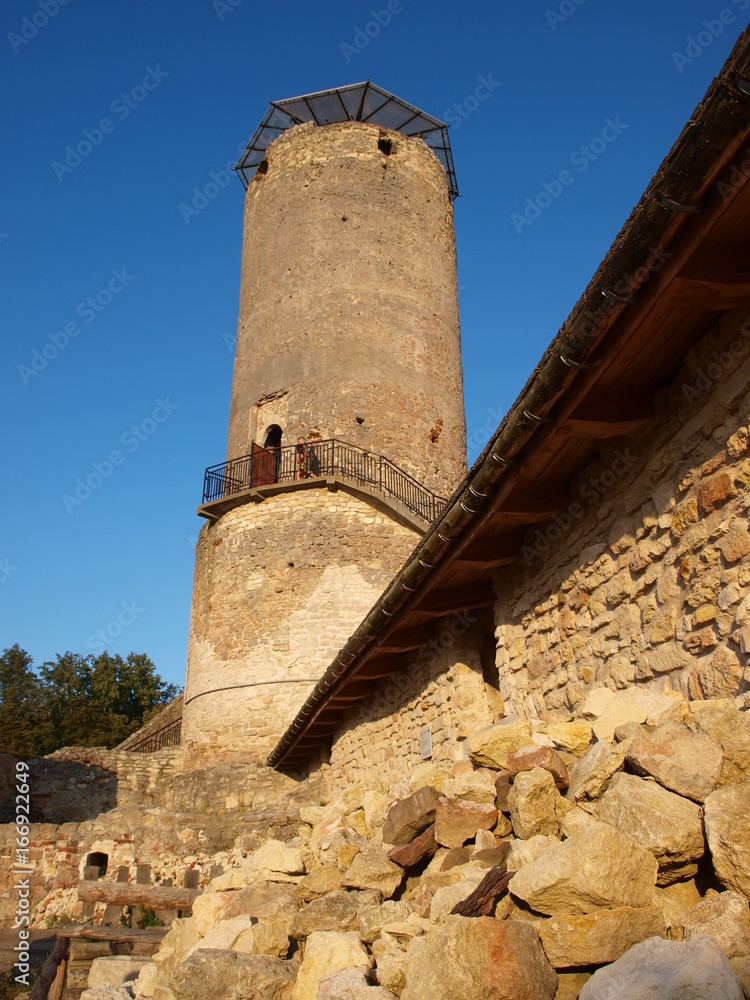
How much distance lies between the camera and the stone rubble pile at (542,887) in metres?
2.60

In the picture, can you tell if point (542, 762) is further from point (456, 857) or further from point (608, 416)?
point (608, 416)

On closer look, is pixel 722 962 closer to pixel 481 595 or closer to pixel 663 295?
pixel 663 295

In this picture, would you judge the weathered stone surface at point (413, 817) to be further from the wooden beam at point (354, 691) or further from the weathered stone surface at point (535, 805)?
the wooden beam at point (354, 691)

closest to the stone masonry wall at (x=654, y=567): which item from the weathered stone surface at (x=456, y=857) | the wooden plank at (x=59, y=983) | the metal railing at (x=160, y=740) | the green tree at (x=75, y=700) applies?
the weathered stone surface at (x=456, y=857)

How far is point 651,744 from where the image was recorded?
3199 millimetres

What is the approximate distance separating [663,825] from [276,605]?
12.4 meters

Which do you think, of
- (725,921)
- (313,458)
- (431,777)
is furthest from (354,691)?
(313,458)

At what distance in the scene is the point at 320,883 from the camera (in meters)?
4.93

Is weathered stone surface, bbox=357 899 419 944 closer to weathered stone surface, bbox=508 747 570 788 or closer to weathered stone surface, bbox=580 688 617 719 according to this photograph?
weathered stone surface, bbox=508 747 570 788

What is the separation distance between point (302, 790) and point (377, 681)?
3.87 m

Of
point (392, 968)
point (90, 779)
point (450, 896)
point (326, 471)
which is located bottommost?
point (392, 968)

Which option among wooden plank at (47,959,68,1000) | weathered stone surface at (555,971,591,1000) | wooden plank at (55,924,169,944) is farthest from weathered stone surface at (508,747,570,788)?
wooden plank at (55,924,169,944)

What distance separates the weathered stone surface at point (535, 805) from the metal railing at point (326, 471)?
A: 12.0 m

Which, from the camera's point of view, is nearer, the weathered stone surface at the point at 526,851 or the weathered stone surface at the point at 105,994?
the weathered stone surface at the point at 526,851
